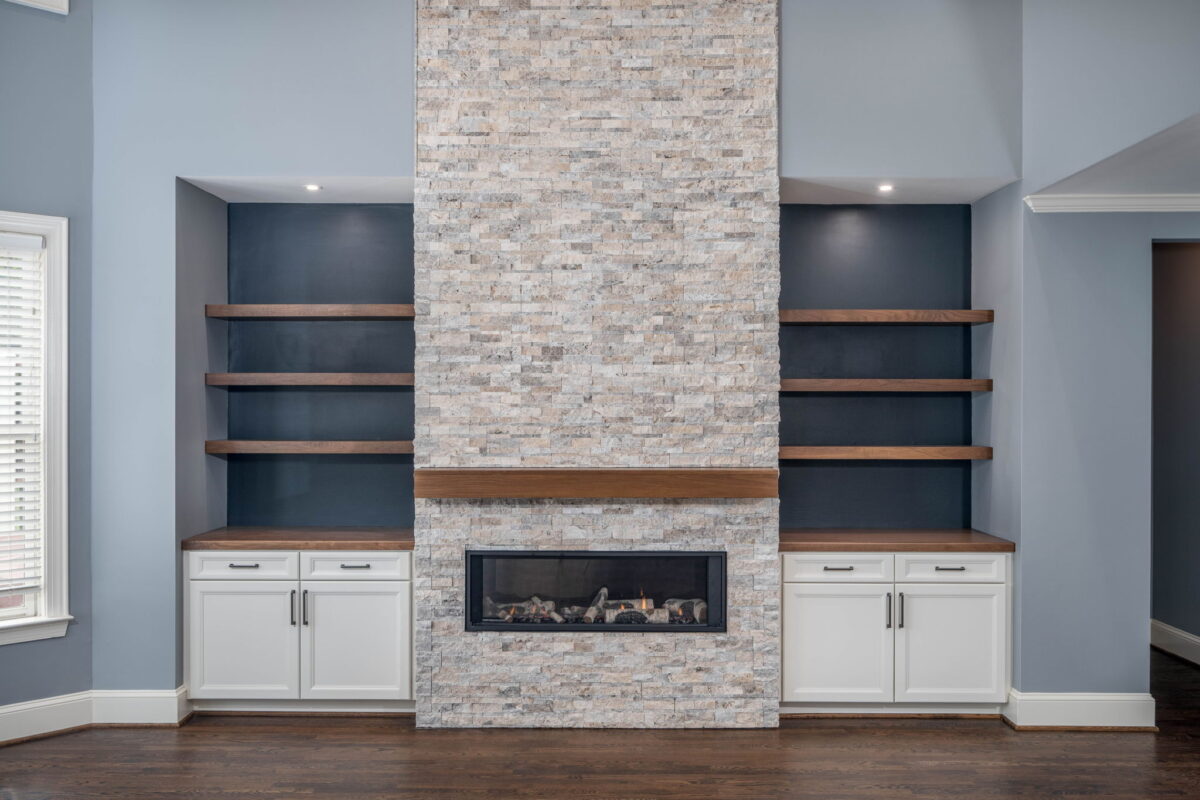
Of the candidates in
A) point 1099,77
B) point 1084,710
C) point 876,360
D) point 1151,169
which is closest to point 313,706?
point 876,360

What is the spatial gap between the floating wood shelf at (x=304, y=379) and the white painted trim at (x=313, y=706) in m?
1.52

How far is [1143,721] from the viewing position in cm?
377

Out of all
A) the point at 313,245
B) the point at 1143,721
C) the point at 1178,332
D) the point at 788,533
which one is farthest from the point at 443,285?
the point at 1178,332

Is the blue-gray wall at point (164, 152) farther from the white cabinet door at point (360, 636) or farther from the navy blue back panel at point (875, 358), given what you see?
the navy blue back panel at point (875, 358)

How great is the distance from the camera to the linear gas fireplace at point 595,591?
377 cm

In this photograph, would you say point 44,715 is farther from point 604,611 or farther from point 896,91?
point 896,91

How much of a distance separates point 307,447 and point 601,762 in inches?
79.7

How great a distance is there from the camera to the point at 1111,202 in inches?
148

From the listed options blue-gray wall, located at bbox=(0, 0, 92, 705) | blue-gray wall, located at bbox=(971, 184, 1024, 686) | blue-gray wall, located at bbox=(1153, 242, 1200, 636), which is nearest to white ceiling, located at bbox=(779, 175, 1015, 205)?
blue-gray wall, located at bbox=(971, 184, 1024, 686)

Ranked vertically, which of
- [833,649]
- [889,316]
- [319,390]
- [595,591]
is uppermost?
[889,316]

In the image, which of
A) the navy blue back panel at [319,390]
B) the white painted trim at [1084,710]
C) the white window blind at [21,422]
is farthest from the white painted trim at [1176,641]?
the white window blind at [21,422]

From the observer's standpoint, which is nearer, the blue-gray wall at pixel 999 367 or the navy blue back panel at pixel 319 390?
the blue-gray wall at pixel 999 367

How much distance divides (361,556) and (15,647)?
152 centimetres

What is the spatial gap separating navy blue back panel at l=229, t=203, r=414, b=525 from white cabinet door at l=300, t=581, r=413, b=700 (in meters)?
0.55
